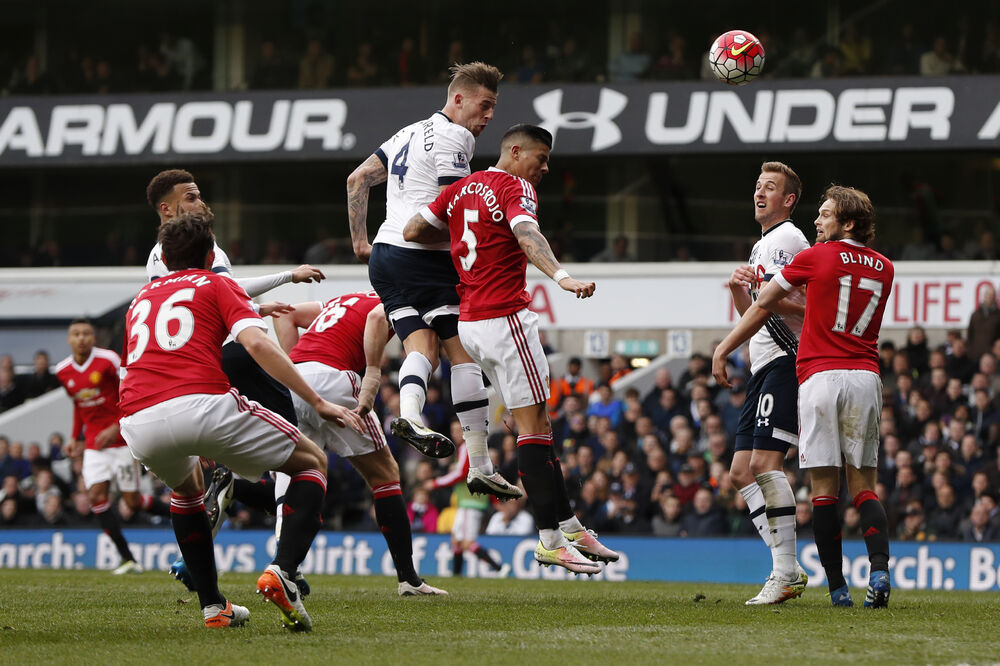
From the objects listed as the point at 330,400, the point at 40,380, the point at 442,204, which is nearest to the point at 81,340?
the point at 330,400

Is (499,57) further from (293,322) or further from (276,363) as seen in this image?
(276,363)

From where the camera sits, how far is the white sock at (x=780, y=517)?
8.14m

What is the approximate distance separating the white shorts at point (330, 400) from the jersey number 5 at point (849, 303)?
2963mm

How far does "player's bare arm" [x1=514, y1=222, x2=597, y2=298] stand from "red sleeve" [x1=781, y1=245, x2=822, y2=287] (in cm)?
112

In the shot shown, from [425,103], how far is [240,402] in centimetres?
1597

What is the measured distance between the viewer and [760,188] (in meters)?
8.38

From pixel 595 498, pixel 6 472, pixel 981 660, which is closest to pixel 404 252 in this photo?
pixel 981 660

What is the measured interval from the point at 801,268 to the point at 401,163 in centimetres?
261

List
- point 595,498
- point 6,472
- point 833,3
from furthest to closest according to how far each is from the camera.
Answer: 1. point 833,3
2. point 6,472
3. point 595,498

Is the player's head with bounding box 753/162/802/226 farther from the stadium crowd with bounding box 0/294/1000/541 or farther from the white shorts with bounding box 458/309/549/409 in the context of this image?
the stadium crowd with bounding box 0/294/1000/541

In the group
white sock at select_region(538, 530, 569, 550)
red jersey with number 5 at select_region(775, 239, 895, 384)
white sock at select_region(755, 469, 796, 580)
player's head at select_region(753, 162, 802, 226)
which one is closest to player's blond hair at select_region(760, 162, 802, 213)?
player's head at select_region(753, 162, 802, 226)

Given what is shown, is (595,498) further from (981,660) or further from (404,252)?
(981,660)

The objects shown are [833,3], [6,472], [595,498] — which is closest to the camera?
[595,498]

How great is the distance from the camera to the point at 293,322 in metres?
9.48
